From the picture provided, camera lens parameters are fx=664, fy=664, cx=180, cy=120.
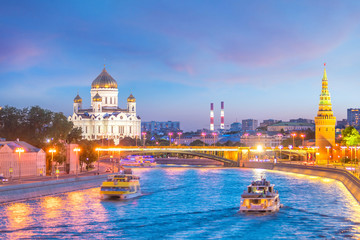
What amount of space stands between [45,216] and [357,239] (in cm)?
1882

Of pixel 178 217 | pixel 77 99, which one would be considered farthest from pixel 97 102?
pixel 178 217

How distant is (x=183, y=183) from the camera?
2726 inches

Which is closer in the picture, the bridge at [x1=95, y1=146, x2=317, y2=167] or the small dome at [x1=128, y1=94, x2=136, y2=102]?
the bridge at [x1=95, y1=146, x2=317, y2=167]

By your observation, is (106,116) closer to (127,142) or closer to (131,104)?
(131,104)

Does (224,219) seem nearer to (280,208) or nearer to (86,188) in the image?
(280,208)

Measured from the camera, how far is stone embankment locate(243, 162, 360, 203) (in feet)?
179

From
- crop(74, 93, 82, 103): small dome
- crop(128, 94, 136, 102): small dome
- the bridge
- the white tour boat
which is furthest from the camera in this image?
crop(74, 93, 82, 103): small dome

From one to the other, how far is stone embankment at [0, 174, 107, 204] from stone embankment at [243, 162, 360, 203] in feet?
76.0

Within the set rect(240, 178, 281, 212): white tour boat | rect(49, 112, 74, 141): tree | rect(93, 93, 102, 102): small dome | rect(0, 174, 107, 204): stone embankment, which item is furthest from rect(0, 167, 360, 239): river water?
rect(93, 93, 102, 102): small dome

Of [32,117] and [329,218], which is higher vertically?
[32,117]

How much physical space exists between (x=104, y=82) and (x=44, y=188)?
131695 mm

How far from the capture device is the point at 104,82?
18175cm

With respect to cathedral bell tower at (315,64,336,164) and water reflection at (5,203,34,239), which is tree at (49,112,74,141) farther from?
cathedral bell tower at (315,64,336,164)

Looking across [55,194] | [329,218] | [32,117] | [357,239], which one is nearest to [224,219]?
[329,218]
